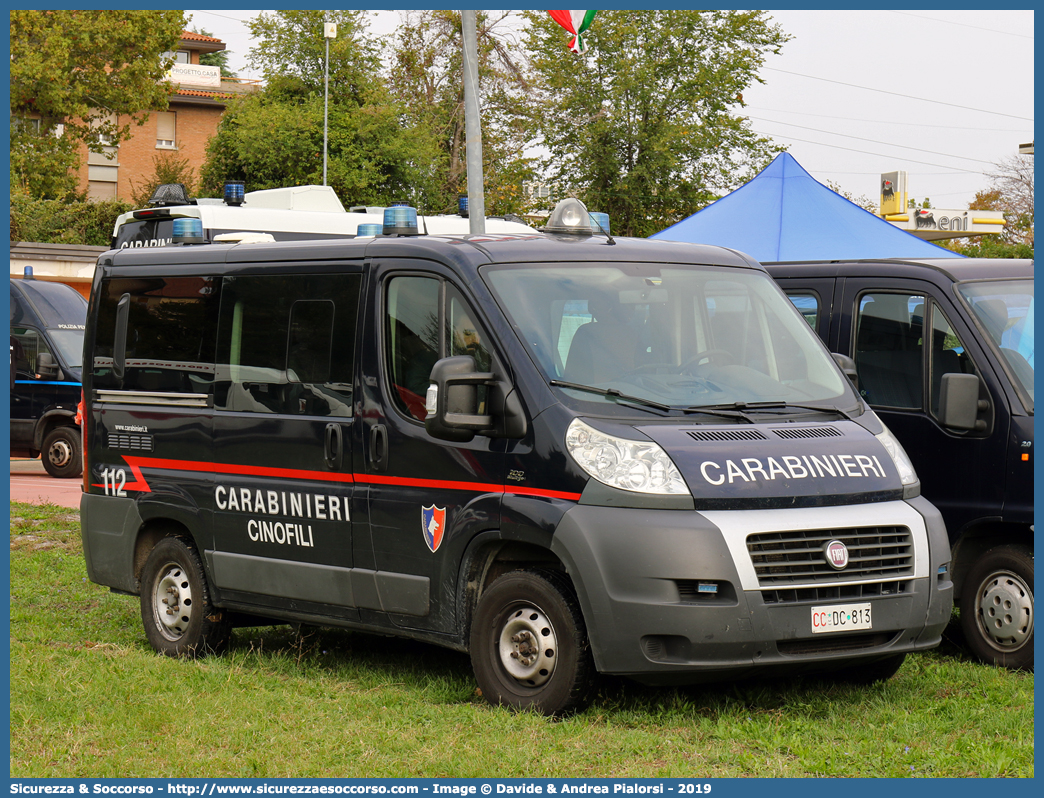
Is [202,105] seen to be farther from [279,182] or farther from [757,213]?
[757,213]

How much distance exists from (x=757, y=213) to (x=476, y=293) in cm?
842

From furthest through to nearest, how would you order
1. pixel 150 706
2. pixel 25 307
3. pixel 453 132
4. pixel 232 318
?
1. pixel 453 132
2. pixel 25 307
3. pixel 232 318
4. pixel 150 706

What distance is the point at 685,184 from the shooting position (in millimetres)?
39469

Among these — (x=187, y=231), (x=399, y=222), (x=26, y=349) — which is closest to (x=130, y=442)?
(x=187, y=231)

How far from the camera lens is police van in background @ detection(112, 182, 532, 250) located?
13633mm

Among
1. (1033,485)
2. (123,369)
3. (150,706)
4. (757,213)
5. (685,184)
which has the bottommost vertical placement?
(150,706)

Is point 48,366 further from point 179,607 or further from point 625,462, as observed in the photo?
point 625,462

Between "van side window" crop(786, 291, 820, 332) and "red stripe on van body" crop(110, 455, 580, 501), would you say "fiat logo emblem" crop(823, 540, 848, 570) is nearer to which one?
"red stripe on van body" crop(110, 455, 580, 501)

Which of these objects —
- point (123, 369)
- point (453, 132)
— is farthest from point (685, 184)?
point (123, 369)

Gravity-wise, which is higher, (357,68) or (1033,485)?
(357,68)

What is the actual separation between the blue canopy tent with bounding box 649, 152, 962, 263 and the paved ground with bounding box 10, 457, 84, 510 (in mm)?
7496

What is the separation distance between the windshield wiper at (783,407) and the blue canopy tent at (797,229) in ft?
21.7

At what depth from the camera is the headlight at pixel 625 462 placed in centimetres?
592

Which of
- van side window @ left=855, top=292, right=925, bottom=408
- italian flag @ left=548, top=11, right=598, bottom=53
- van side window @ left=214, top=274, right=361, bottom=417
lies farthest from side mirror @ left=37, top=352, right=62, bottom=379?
van side window @ left=855, top=292, right=925, bottom=408
